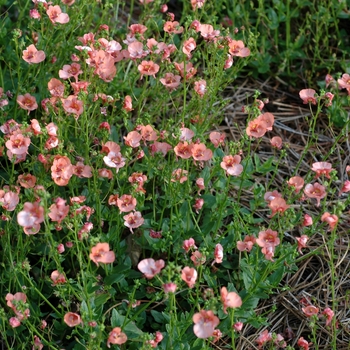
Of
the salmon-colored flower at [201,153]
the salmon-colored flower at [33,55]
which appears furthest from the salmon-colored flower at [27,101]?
the salmon-colored flower at [201,153]

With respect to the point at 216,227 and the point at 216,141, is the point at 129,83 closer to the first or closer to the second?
the point at 216,141

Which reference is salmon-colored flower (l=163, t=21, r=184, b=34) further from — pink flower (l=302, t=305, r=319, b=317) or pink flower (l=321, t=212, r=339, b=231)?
pink flower (l=302, t=305, r=319, b=317)

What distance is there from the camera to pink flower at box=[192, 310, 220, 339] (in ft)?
6.87

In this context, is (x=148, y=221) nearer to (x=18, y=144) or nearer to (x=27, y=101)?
(x=18, y=144)

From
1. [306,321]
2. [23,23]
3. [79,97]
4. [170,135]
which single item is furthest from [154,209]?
[23,23]

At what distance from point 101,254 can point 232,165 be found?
0.68 m

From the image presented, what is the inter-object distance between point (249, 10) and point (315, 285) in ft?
6.09

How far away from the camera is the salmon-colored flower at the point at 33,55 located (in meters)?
2.99

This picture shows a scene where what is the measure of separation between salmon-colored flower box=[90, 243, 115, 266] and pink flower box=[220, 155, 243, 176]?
0.62 meters

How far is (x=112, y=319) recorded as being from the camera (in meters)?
2.54

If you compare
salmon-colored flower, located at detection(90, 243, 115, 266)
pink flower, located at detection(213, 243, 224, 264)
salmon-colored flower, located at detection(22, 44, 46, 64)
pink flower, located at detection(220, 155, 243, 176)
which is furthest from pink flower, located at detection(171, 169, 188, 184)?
salmon-colored flower, located at detection(22, 44, 46, 64)

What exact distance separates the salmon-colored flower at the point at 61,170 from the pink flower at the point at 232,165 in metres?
0.59

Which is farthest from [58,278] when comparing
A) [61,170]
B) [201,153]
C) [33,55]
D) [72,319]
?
[33,55]

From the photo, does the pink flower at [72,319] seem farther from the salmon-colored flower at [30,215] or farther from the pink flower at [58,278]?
the salmon-colored flower at [30,215]
